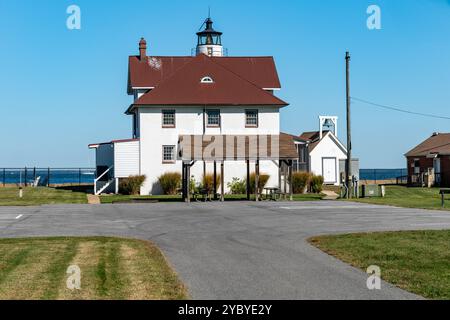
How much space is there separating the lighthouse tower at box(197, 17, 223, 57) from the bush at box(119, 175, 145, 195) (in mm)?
16638

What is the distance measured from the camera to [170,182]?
170 ft

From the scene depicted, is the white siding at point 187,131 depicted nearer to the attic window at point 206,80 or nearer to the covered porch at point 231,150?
the attic window at point 206,80

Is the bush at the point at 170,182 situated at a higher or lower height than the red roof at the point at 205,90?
lower

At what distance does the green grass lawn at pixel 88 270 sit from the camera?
12.5 metres

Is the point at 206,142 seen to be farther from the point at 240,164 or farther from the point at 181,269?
the point at 181,269

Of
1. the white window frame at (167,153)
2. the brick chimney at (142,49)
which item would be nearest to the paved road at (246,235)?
the white window frame at (167,153)

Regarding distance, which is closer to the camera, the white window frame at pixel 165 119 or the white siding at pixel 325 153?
the white window frame at pixel 165 119

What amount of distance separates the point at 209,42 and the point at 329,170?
47.8ft

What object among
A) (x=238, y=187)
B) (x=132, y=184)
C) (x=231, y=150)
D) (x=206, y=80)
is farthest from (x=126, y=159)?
(x=231, y=150)

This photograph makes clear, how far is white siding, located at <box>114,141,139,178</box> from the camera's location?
52594 millimetres

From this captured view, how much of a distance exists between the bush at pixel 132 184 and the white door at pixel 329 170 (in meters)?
15.6

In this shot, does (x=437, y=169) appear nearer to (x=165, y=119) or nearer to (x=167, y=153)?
(x=167, y=153)

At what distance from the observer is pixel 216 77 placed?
5622 centimetres
